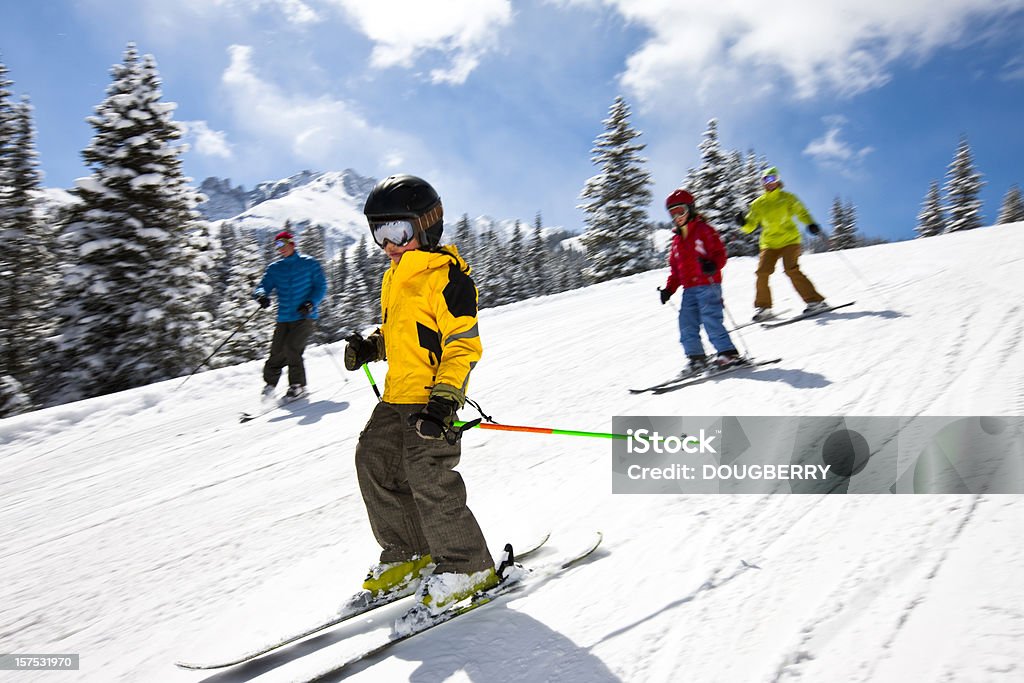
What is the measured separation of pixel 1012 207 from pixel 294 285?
229 ft

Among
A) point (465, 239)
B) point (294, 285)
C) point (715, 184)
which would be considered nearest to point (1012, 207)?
point (715, 184)

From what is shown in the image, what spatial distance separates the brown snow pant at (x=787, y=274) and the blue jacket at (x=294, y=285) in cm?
640

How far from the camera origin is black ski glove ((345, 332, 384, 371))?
9.79ft

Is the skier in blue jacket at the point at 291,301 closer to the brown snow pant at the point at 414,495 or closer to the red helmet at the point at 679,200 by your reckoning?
the red helmet at the point at 679,200

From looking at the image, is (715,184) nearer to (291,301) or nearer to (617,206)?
(617,206)

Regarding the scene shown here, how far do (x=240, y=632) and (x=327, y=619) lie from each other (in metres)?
0.45

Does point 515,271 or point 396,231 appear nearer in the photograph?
point 396,231

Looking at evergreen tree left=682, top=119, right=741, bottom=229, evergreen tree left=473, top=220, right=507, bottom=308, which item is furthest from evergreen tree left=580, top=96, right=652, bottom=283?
evergreen tree left=473, top=220, right=507, bottom=308

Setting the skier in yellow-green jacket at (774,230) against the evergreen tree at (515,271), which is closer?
the skier in yellow-green jacket at (774,230)

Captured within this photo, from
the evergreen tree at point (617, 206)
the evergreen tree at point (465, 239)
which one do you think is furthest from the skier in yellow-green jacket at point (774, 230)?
the evergreen tree at point (465, 239)

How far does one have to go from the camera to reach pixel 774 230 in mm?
8000

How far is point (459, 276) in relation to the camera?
2.57 meters

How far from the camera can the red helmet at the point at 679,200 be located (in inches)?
238

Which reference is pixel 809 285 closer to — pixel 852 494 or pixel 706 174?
pixel 852 494
